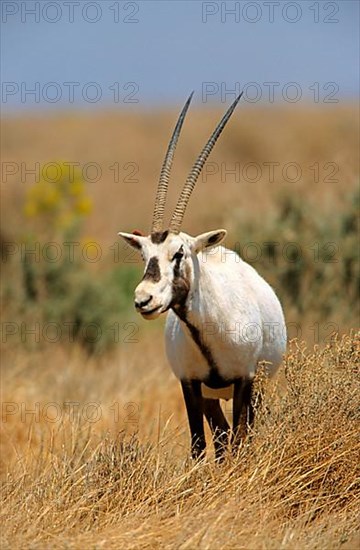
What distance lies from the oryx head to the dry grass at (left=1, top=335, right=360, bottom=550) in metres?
0.82

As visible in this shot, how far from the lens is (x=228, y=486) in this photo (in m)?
5.73

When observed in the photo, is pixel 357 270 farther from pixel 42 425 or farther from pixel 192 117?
pixel 192 117

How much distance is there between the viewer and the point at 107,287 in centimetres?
1416

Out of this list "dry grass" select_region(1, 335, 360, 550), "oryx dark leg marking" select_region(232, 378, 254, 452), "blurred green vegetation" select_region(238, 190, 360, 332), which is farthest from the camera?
"blurred green vegetation" select_region(238, 190, 360, 332)

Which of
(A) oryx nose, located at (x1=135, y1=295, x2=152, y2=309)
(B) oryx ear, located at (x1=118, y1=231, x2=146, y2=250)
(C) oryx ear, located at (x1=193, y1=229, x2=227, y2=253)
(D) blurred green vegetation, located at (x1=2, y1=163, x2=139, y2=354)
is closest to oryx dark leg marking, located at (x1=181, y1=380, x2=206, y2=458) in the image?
(C) oryx ear, located at (x1=193, y1=229, x2=227, y2=253)

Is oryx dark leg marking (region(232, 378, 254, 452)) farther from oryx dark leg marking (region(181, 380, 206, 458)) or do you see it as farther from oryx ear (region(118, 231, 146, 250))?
oryx ear (region(118, 231, 146, 250))

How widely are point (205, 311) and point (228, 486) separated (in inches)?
44.7

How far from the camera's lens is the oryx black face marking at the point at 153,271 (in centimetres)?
588

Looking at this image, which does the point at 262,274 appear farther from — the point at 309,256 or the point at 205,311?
the point at 205,311

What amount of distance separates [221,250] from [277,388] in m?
0.98

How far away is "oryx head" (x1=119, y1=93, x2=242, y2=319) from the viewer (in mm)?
5785

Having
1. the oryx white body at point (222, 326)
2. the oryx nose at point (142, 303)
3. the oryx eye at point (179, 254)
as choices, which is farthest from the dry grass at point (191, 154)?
the oryx nose at point (142, 303)

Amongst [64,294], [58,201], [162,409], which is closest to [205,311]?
[162,409]

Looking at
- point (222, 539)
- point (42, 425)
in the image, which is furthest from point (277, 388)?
point (42, 425)
